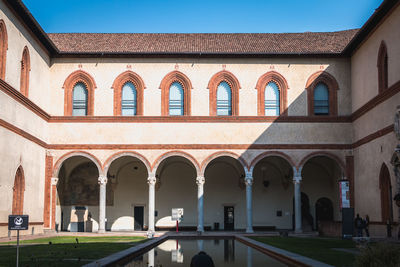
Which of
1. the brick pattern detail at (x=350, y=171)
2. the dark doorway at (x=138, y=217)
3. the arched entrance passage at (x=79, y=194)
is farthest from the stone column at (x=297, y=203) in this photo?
the arched entrance passage at (x=79, y=194)

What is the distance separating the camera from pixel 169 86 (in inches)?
1293

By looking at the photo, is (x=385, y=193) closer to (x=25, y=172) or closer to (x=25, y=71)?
(x=25, y=172)

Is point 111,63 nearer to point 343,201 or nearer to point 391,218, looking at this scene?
point 343,201

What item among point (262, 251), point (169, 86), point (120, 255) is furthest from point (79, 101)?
point (120, 255)

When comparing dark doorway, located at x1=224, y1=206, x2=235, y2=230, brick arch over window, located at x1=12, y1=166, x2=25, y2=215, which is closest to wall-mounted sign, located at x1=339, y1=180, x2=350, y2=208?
dark doorway, located at x1=224, y1=206, x2=235, y2=230

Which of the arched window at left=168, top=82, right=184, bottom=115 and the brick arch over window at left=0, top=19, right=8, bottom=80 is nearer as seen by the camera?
the brick arch over window at left=0, top=19, right=8, bottom=80

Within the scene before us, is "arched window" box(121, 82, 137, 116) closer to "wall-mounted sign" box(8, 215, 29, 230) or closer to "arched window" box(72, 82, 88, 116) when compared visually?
"arched window" box(72, 82, 88, 116)

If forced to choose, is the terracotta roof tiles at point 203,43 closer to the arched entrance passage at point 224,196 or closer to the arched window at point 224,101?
the arched window at point 224,101

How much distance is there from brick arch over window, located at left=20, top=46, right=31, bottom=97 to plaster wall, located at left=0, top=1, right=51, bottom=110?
1.19 ft

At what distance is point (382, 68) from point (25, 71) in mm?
17719

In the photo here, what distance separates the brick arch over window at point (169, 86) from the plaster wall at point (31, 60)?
6.63 m

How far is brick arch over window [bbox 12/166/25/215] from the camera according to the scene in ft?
88.0

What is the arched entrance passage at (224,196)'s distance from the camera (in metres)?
36.8

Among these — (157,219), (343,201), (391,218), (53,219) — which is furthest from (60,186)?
(391,218)
